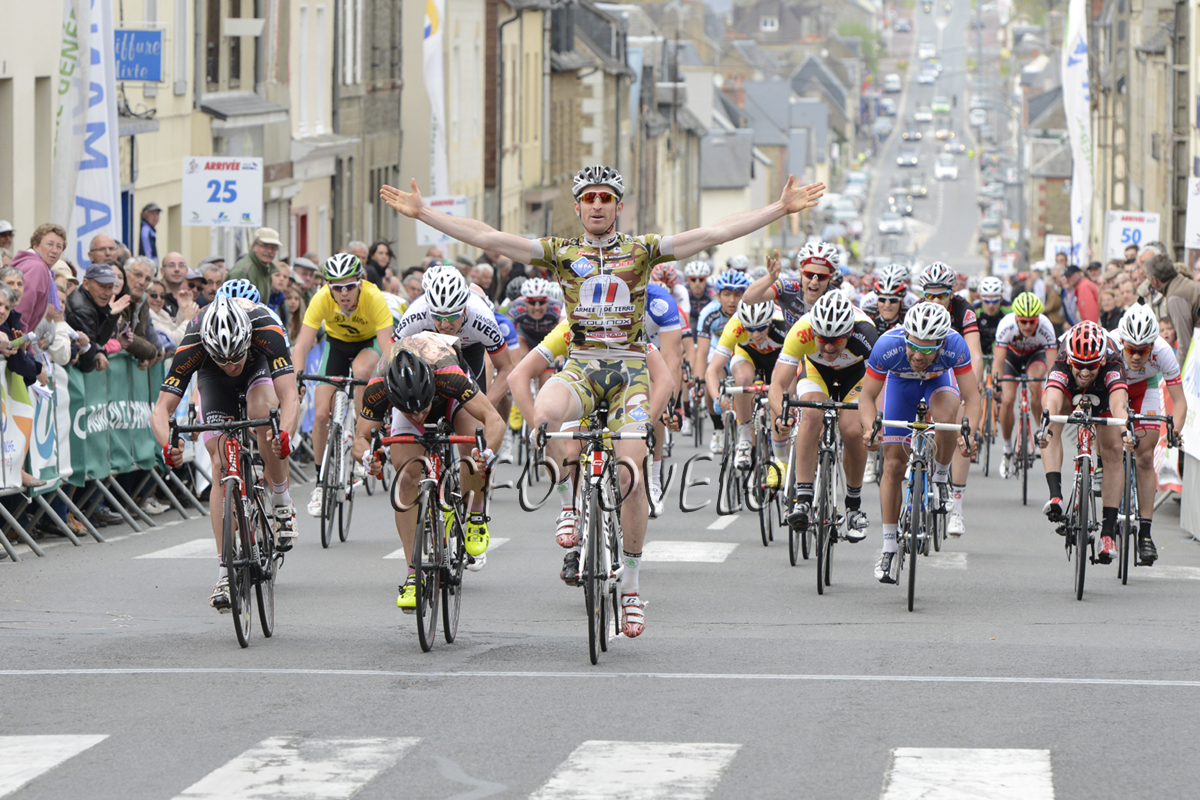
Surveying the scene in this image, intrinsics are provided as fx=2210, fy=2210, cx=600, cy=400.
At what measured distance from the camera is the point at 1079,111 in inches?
1737

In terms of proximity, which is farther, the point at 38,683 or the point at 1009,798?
the point at 38,683

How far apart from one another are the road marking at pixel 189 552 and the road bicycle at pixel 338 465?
0.79m

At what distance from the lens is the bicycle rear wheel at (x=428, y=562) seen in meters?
9.84

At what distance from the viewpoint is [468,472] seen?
1112 centimetres

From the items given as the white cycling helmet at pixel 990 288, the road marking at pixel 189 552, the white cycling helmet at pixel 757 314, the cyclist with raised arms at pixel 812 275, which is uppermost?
the white cycling helmet at pixel 990 288

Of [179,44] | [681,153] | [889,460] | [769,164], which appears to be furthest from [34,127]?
[769,164]

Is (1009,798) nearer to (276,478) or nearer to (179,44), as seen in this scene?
(276,478)

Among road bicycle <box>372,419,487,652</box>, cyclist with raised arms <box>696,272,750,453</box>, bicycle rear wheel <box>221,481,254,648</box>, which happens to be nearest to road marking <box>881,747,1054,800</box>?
road bicycle <box>372,419,487,652</box>

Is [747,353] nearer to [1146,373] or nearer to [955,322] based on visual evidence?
[955,322]

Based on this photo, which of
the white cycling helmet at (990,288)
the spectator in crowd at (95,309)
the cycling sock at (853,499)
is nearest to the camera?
the cycling sock at (853,499)

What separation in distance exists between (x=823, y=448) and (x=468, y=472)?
2.70 m

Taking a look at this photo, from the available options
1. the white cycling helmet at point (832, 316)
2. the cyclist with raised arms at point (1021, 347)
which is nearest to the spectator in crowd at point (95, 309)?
Result: the white cycling helmet at point (832, 316)

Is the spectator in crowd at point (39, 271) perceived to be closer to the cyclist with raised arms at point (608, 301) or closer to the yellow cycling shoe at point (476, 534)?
the yellow cycling shoe at point (476, 534)

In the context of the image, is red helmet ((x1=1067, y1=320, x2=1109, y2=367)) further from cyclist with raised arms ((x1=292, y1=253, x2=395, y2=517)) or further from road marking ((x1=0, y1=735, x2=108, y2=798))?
road marking ((x1=0, y1=735, x2=108, y2=798))
